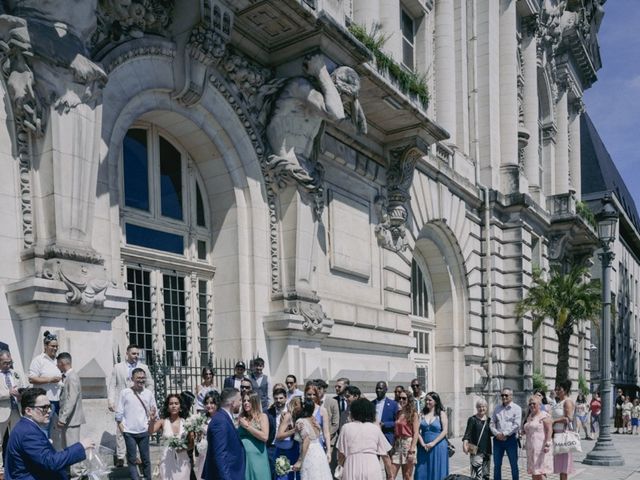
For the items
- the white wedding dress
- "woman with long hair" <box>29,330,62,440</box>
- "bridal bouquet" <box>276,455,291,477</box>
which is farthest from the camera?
"bridal bouquet" <box>276,455,291,477</box>

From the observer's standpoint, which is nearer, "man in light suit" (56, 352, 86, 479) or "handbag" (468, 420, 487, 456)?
"man in light suit" (56, 352, 86, 479)

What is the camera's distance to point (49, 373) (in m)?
8.36

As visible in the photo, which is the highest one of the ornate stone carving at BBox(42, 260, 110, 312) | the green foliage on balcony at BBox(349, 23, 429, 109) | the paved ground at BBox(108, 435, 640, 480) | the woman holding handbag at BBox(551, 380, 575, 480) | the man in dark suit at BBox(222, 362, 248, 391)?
the green foliage on balcony at BBox(349, 23, 429, 109)

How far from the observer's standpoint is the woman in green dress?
7.81m

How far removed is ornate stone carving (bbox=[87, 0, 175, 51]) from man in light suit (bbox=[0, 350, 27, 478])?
16.4 ft

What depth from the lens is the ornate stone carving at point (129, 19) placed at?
10758mm

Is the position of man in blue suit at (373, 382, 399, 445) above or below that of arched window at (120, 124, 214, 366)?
below

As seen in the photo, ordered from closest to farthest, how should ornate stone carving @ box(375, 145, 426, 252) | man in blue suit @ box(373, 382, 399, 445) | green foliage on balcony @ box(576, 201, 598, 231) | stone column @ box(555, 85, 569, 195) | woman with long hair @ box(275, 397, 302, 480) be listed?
woman with long hair @ box(275, 397, 302, 480) → man in blue suit @ box(373, 382, 399, 445) → ornate stone carving @ box(375, 145, 426, 252) → green foliage on balcony @ box(576, 201, 598, 231) → stone column @ box(555, 85, 569, 195)

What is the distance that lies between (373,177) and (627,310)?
2103 inches

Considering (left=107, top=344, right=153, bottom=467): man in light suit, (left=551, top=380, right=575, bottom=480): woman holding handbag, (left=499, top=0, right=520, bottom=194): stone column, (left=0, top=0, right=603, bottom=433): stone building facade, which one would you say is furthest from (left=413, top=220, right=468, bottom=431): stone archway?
(left=107, top=344, right=153, bottom=467): man in light suit

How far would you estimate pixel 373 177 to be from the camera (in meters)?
18.8

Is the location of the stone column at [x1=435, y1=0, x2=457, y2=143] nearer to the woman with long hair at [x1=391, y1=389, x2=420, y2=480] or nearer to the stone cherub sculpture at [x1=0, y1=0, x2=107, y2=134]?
the woman with long hair at [x1=391, y1=389, x2=420, y2=480]

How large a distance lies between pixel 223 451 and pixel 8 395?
272cm

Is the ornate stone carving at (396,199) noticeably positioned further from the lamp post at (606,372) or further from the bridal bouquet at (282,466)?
the bridal bouquet at (282,466)
